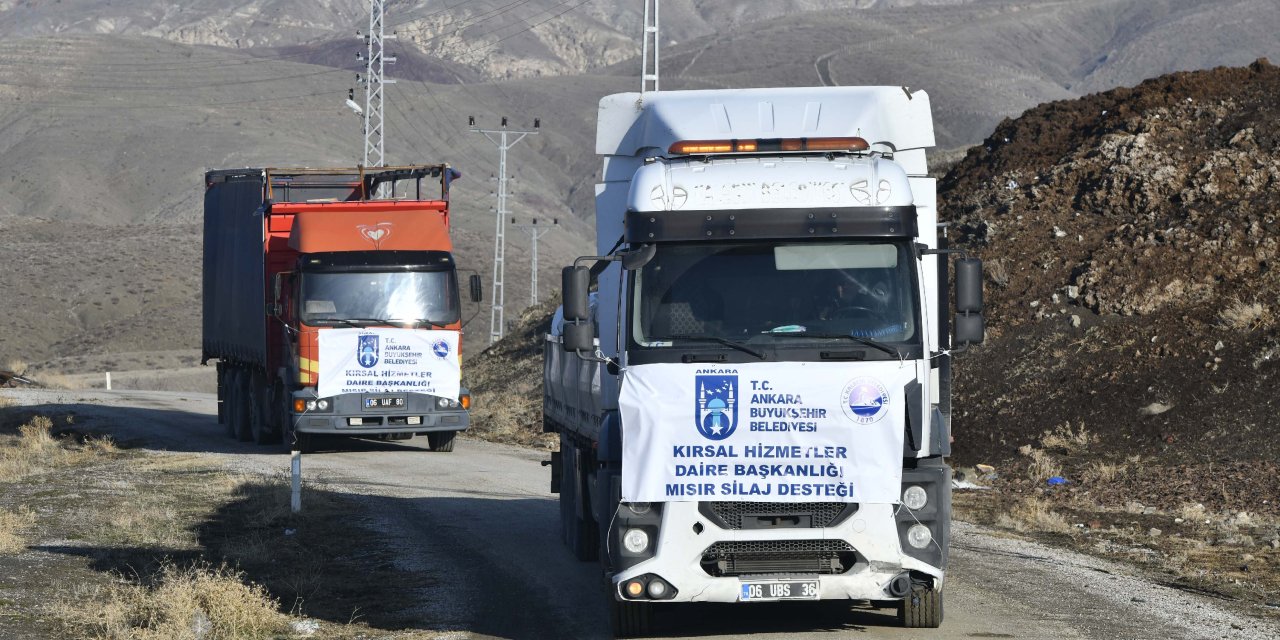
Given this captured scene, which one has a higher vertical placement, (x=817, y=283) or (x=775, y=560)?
(x=817, y=283)

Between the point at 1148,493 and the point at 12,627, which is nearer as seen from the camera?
the point at 12,627

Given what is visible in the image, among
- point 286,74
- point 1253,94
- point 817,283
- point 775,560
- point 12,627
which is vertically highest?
point 286,74

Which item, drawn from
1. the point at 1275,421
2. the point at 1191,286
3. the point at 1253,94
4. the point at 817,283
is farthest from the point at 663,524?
the point at 1253,94

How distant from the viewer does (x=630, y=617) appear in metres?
10.5

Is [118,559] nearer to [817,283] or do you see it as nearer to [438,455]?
[817,283]


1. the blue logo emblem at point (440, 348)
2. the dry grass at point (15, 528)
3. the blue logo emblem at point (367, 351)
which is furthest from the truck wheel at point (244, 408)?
the dry grass at point (15, 528)

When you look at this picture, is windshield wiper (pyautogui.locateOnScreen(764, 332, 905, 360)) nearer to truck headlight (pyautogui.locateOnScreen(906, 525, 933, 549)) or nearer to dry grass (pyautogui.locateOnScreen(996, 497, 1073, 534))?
truck headlight (pyautogui.locateOnScreen(906, 525, 933, 549))

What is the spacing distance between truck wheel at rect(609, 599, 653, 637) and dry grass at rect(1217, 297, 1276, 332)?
1643cm

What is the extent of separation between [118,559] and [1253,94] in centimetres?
2678

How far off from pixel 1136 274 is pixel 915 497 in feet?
60.7

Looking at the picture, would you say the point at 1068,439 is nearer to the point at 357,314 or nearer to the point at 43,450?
the point at 357,314

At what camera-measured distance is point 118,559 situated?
14461 millimetres

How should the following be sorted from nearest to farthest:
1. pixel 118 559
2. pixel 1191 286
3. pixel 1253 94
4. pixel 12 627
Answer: pixel 12 627 < pixel 118 559 < pixel 1191 286 < pixel 1253 94

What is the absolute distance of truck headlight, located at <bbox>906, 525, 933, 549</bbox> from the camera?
985 cm
